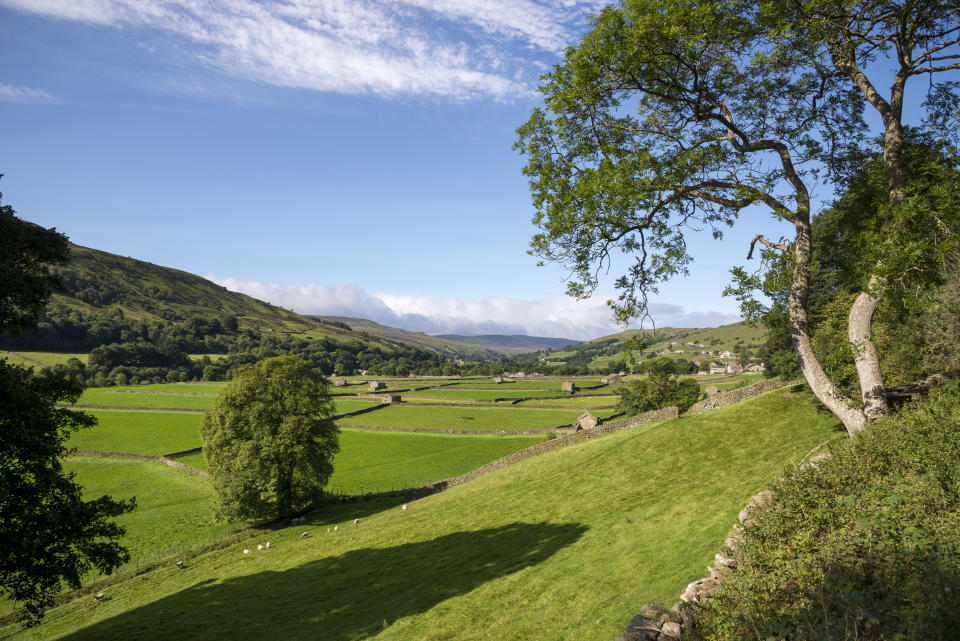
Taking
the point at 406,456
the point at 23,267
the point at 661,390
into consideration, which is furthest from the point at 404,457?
the point at 23,267

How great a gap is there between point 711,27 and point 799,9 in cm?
196

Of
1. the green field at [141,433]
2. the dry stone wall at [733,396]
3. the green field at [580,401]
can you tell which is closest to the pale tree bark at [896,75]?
the dry stone wall at [733,396]

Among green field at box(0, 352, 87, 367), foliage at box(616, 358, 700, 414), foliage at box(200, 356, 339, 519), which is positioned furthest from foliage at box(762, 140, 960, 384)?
green field at box(0, 352, 87, 367)

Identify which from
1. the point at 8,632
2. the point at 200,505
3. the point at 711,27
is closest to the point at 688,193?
the point at 711,27

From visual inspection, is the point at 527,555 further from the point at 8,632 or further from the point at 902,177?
the point at 8,632

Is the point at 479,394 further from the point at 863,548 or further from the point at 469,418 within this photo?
the point at 863,548

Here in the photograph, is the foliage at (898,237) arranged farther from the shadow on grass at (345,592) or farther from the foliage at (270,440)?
the foliage at (270,440)

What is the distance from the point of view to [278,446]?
1373 inches

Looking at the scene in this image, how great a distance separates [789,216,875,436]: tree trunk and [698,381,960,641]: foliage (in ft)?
4.40

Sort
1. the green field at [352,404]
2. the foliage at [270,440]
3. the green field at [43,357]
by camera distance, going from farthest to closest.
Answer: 1. the green field at [43,357]
2. the green field at [352,404]
3. the foliage at [270,440]

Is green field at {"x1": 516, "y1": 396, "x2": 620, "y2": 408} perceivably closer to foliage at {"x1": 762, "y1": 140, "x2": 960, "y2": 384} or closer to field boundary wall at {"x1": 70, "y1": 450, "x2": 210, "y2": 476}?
field boundary wall at {"x1": 70, "y1": 450, "x2": 210, "y2": 476}

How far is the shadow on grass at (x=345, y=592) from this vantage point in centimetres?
1490

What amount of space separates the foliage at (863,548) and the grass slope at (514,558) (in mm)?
3332

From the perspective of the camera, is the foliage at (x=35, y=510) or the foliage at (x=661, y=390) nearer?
the foliage at (x=35, y=510)
